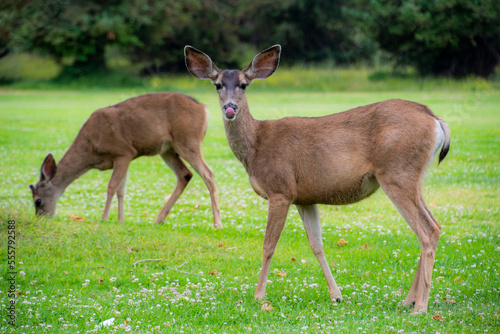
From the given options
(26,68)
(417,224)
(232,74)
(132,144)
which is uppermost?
(232,74)

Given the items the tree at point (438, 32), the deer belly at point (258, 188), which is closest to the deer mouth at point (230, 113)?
the deer belly at point (258, 188)

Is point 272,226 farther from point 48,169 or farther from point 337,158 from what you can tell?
point 48,169

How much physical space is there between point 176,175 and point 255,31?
125 ft

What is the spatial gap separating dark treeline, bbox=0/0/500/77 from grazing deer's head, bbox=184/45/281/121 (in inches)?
1115

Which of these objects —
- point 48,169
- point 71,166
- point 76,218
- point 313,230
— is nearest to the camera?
point 313,230

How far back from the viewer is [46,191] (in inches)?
388

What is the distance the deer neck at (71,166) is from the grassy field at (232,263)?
0.52 m

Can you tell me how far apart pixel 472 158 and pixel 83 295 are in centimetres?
1005

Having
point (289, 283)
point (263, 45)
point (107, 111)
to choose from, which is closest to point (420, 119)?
point (289, 283)

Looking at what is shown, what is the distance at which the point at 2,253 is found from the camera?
7.27 metres

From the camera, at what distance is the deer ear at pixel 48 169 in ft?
32.0

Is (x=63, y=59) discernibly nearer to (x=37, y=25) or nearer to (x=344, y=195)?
(x=37, y=25)

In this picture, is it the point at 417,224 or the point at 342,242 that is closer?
the point at 417,224

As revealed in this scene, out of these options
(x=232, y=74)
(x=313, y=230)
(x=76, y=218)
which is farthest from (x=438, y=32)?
(x=313, y=230)
